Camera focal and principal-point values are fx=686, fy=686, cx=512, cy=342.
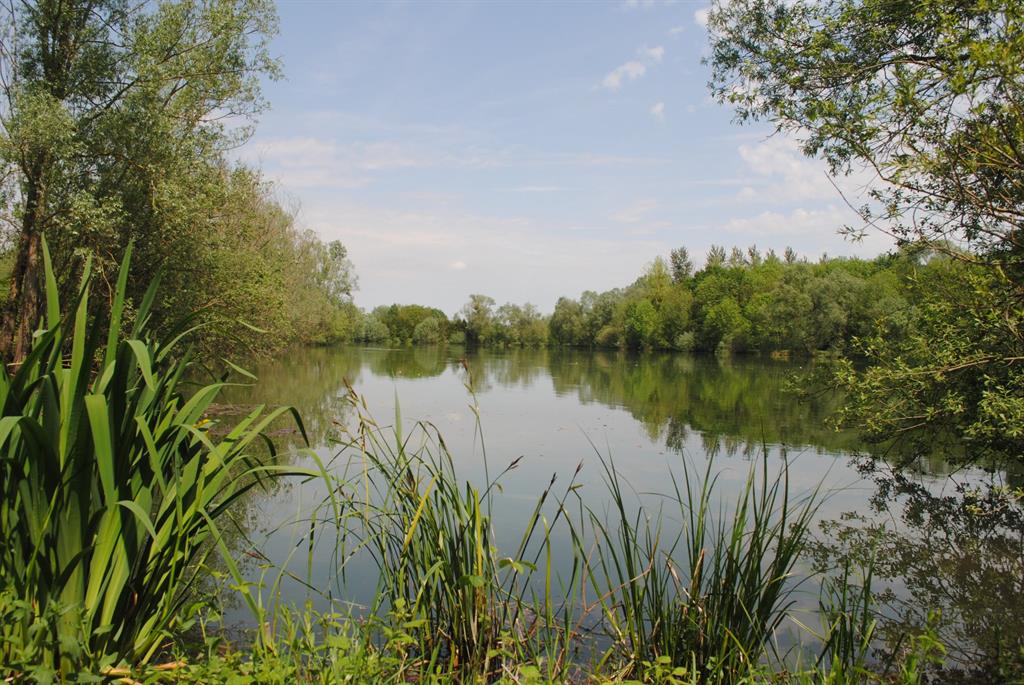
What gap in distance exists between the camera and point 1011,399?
20.2ft

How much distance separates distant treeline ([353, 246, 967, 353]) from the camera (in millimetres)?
44406

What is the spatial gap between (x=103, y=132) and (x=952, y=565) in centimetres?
1291

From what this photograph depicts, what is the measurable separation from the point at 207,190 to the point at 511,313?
5892 centimetres

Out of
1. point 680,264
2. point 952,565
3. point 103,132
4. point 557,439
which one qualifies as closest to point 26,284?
point 103,132

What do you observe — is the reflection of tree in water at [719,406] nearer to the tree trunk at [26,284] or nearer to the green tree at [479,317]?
the tree trunk at [26,284]

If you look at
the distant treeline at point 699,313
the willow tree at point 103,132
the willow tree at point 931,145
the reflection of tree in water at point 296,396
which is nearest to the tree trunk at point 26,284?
the willow tree at point 103,132

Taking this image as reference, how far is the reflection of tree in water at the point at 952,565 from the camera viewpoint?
439cm

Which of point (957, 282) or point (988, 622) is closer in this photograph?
point (988, 622)

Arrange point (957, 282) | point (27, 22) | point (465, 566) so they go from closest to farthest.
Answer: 1. point (465, 566)
2. point (957, 282)
3. point (27, 22)

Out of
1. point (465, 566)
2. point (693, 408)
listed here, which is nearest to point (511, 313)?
point (693, 408)

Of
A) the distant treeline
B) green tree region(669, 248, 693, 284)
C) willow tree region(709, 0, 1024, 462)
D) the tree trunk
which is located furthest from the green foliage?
green tree region(669, 248, 693, 284)

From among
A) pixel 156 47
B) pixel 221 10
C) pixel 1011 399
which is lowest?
pixel 1011 399

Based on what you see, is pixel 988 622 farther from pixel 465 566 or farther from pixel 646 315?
pixel 646 315

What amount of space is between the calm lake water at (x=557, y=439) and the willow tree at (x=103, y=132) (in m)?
3.99
